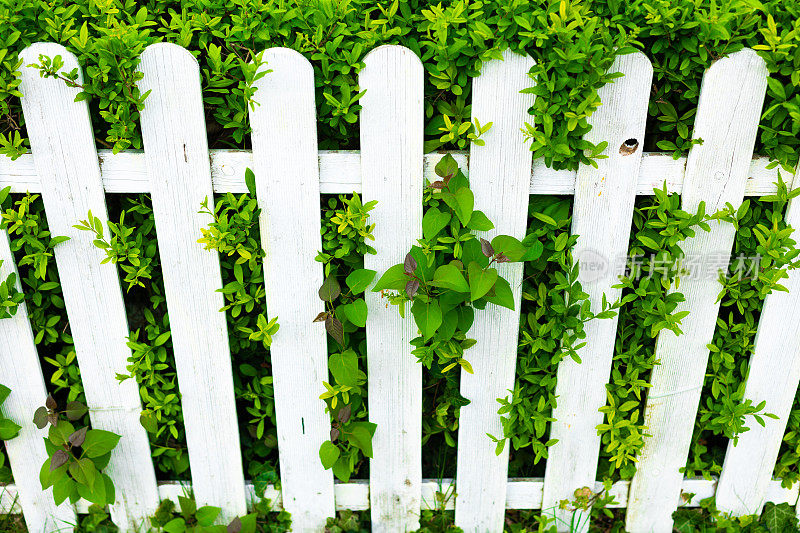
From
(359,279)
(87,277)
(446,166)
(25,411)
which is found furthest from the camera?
(25,411)

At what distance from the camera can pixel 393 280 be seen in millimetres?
1858

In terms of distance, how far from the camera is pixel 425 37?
1.76 metres

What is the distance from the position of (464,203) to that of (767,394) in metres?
1.40

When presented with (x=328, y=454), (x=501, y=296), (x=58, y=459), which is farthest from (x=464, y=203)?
(x=58, y=459)

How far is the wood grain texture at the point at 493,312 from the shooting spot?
179 cm

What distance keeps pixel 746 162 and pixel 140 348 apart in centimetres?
202

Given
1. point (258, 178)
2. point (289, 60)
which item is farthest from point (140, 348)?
point (289, 60)

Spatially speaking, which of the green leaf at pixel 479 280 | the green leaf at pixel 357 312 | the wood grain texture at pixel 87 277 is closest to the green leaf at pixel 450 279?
the green leaf at pixel 479 280

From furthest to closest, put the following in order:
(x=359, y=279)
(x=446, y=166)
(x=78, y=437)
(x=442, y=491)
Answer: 1. (x=442, y=491)
2. (x=78, y=437)
3. (x=359, y=279)
4. (x=446, y=166)

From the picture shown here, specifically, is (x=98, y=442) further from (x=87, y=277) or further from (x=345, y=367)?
(x=345, y=367)

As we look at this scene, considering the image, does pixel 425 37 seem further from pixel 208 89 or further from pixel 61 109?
pixel 61 109

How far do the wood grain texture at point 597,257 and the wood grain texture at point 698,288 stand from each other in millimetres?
185

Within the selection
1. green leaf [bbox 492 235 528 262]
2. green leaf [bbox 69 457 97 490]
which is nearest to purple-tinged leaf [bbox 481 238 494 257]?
green leaf [bbox 492 235 528 262]

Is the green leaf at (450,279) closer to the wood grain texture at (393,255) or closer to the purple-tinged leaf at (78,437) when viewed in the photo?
the wood grain texture at (393,255)
